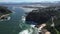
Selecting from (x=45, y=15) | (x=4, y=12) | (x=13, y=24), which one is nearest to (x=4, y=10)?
(x=4, y=12)

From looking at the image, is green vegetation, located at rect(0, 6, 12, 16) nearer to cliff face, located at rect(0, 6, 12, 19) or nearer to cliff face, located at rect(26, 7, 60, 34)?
cliff face, located at rect(0, 6, 12, 19)

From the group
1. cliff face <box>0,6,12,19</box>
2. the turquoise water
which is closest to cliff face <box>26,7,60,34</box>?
the turquoise water

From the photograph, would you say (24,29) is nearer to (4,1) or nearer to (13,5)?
(13,5)

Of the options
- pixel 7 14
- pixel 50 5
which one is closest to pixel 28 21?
pixel 7 14

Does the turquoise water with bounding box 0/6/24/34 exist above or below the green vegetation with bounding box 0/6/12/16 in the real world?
below

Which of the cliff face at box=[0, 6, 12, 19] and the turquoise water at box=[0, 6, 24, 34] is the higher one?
the cliff face at box=[0, 6, 12, 19]

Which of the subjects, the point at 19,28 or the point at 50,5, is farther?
the point at 50,5

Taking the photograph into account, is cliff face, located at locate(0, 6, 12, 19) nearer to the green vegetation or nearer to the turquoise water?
the green vegetation

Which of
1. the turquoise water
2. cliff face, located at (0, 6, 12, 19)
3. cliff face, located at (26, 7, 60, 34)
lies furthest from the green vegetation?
cliff face, located at (26, 7, 60, 34)

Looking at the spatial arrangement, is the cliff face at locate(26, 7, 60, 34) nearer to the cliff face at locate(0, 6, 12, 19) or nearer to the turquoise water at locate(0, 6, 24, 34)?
the turquoise water at locate(0, 6, 24, 34)
